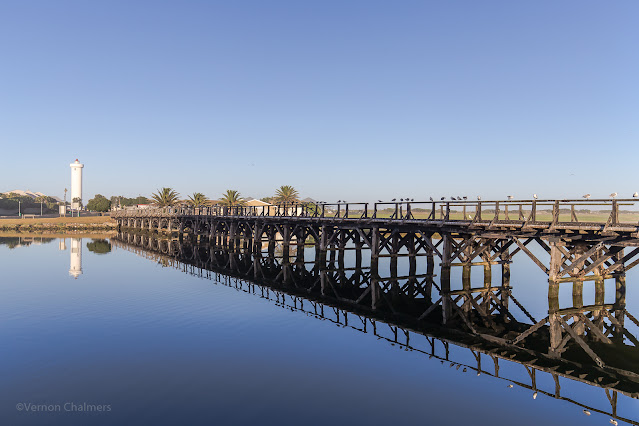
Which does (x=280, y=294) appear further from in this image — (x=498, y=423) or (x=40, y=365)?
(x=498, y=423)

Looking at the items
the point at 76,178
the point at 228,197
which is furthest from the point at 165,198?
the point at 76,178

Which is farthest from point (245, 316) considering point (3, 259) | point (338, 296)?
point (3, 259)

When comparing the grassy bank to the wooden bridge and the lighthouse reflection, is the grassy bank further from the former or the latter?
the wooden bridge

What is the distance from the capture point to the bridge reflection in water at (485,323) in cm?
1341

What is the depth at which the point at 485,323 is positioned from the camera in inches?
747

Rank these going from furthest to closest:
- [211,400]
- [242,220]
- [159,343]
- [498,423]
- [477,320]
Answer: [242,220], [477,320], [159,343], [211,400], [498,423]

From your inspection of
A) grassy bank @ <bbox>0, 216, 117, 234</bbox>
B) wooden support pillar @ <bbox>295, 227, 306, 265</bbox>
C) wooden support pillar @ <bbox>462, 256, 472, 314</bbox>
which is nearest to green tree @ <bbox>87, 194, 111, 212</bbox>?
grassy bank @ <bbox>0, 216, 117, 234</bbox>

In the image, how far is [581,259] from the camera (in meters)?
17.9

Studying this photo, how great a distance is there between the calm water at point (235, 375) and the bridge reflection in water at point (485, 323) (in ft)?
1.38

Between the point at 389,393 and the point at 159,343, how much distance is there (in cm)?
871

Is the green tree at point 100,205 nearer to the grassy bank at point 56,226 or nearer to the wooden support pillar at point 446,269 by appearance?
the grassy bank at point 56,226

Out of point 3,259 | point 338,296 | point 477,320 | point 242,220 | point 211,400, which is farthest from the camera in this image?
point 242,220

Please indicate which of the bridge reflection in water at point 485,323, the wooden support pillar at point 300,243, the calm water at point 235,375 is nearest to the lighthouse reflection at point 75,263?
the bridge reflection in water at point 485,323

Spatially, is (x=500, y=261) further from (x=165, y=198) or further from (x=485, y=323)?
(x=165, y=198)
